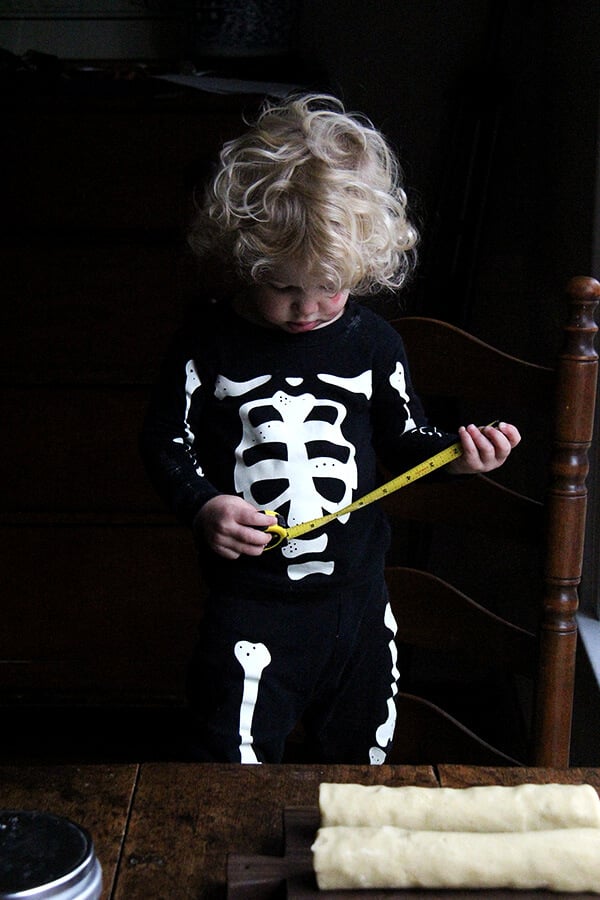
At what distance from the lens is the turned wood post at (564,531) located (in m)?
1.10

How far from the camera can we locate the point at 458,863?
23.0 inches

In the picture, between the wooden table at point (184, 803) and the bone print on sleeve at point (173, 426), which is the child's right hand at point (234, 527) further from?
the wooden table at point (184, 803)

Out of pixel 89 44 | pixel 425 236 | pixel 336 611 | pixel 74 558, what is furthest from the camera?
pixel 89 44

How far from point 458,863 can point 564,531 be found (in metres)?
0.58

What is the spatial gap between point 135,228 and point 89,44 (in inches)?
29.6

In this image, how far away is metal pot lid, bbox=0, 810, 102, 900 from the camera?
54 centimetres

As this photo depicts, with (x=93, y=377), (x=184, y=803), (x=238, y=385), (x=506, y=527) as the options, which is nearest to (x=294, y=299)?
(x=238, y=385)

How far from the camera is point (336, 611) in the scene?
118cm

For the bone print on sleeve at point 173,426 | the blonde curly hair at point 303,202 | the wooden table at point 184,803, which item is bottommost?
the wooden table at point 184,803

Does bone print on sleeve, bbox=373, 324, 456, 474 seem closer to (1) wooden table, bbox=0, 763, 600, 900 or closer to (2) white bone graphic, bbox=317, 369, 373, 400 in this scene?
(2) white bone graphic, bbox=317, 369, 373, 400

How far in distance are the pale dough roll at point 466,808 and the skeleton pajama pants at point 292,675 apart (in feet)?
1.65

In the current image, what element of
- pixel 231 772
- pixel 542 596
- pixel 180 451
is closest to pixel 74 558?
pixel 180 451

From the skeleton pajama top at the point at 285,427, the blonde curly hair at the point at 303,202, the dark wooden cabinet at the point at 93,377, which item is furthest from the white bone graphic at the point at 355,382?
the dark wooden cabinet at the point at 93,377

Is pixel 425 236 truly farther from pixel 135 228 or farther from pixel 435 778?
pixel 435 778
